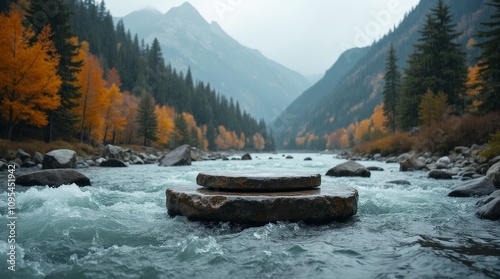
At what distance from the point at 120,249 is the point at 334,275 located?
8.54ft

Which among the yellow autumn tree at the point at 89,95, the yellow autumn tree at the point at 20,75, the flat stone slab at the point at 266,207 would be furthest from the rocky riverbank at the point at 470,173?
the yellow autumn tree at the point at 89,95

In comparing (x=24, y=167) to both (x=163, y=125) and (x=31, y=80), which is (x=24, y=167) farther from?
(x=163, y=125)

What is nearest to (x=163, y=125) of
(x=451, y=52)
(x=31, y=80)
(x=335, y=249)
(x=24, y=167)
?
(x=31, y=80)

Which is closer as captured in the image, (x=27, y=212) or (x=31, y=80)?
(x=27, y=212)

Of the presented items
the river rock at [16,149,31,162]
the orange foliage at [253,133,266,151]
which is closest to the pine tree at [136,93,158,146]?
the river rock at [16,149,31,162]

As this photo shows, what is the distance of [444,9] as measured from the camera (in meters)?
32.8

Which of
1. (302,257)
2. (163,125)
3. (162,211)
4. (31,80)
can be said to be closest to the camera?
(302,257)

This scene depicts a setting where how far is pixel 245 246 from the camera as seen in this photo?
4109 millimetres

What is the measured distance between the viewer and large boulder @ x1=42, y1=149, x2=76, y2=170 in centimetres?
1659

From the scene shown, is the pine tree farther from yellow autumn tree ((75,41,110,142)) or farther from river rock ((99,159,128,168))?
river rock ((99,159,128,168))

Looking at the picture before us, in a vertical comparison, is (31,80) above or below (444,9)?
below

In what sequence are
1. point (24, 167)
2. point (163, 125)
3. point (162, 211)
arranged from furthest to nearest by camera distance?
point (163, 125) < point (24, 167) < point (162, 211)

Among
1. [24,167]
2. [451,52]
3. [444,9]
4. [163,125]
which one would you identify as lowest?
[24,167]

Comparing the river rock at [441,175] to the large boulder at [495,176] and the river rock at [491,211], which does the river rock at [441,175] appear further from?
the river rock at [491,211]
